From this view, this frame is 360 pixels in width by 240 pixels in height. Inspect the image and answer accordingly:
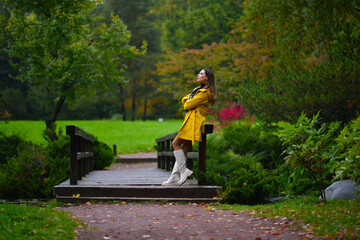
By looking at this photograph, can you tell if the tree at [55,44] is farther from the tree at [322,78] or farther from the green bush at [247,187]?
the green bush at [247,187]

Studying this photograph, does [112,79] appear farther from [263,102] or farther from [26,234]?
[26,234]

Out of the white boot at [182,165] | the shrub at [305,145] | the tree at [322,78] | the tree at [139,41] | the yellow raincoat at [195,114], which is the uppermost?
the tree at [139,41]

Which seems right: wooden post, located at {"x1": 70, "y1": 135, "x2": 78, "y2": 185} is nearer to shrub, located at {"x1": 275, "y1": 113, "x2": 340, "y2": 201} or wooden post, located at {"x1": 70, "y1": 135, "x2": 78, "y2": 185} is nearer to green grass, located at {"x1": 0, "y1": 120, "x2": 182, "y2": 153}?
shrub, located at {"x1": 275, "y1": 113, "x2": 340, "y2": 201}

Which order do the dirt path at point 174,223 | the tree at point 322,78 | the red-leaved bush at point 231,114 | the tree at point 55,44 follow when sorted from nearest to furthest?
the dirt path at point 174,223 < the tree at point 322,78 < the tree at point 55,44 < the red-leaved bush at point 231,114

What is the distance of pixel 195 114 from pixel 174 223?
210cm

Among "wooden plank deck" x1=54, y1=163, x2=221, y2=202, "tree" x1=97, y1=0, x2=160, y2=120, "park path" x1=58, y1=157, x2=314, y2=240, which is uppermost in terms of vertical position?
"tree" x1=97, y1=0, x2=160, y2=120

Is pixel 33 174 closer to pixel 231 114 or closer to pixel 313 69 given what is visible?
pixel 313 69

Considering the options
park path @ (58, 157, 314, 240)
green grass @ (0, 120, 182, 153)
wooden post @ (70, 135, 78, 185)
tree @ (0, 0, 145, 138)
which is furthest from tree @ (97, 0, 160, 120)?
park path @ (58, 157, 314, 240)

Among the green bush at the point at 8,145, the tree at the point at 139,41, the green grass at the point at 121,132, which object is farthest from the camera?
the tree at the point at 139,41

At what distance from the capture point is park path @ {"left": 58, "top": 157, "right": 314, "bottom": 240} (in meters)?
4.81

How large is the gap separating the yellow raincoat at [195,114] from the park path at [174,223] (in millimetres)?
1140

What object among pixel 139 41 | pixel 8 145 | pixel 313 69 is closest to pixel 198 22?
pixel 139 41

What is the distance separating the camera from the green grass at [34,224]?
4.37 metres

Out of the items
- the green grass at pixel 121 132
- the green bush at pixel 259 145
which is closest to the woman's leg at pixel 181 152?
the green bush at pixel 259 145
